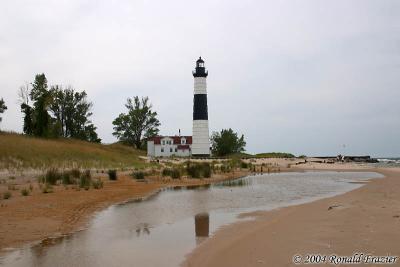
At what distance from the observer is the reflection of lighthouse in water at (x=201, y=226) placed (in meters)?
10.1

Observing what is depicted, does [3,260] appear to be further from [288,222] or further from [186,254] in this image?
[288,222]

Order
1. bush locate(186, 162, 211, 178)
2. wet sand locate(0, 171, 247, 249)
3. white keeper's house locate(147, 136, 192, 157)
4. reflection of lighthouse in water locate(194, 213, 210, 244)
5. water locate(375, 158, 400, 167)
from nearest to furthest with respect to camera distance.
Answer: reflection of lighthouse in water locate(194, 213, 210, 244) < wet sand locate(0, 171, 247, 249) < bush locate(186, 162, 211, 178) < water locate(375, 158, 400, 167) < white keeper's house locate(147, 136, 192, 157)

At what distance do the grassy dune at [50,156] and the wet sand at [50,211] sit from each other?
16.7 m

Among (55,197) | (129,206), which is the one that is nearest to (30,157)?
(55,197)

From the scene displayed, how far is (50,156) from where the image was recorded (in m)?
40.2

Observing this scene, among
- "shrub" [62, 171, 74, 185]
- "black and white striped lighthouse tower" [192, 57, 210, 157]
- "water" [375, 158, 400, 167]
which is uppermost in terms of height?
"black and white striped lighthouse tower" [192, 57, 210, 157]

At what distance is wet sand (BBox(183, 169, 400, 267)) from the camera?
740 cm

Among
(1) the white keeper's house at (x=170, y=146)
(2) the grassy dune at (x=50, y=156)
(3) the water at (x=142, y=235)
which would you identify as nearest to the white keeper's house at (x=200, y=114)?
(1) the white keeper's house at (x=170, y=146)

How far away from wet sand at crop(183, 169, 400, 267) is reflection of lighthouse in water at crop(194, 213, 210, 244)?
0.35 metres

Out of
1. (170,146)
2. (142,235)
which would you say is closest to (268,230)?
(142,235)

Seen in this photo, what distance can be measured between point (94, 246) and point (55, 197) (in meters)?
8.63

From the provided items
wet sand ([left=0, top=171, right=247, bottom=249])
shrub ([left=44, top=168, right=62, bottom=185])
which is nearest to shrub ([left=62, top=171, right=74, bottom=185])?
shrub ([left=44, top=168, right=62, bottom=185])

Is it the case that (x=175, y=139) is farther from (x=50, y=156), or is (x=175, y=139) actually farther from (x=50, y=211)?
(x=50, y=211)

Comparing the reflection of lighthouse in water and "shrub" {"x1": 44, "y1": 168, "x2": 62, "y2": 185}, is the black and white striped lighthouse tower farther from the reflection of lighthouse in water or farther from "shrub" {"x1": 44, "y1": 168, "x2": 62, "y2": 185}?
the reflection of lighthouse in water
